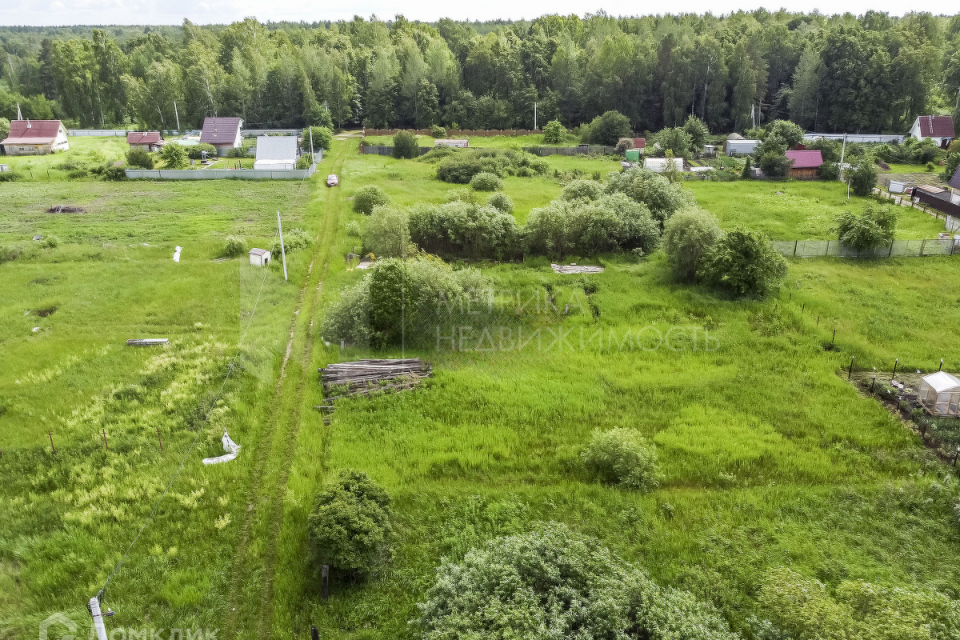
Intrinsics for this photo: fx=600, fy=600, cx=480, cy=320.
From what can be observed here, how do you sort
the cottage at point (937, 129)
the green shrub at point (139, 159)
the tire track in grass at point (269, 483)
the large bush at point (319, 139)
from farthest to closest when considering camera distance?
the large bush at point (319, 139) < the cottage at point (937, 129) < the green shrub at point (139, 159) < the tire track in grass at point (269, 483)

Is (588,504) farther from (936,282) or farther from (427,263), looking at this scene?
(936,282)

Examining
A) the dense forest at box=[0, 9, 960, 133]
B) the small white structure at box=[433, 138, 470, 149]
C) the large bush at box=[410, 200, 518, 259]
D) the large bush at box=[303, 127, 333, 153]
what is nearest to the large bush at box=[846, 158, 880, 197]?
the dense forest at box=[0, 9, 960, 133]

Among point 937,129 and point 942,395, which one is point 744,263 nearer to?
point 942,395

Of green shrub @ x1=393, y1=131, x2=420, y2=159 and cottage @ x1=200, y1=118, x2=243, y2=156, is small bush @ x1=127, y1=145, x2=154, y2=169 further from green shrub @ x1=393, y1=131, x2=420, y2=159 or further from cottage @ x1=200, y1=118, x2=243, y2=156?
green shrub @ x1=393, y1=131, x2=420, y2=159

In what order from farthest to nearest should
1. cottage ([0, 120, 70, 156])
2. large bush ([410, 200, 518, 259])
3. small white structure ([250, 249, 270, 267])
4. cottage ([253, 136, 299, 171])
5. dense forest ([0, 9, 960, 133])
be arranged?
dense forest ([0, 9, 960, 133]) → cottage ([0, 120, 70, 156]) → cottage ([253, 136, 299, 171]) → large bush ([410, 200, 518, 259]) → small white structure ([250, 249, 270, 267])

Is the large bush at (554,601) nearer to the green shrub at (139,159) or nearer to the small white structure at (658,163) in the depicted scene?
the small white structure at (658,163)

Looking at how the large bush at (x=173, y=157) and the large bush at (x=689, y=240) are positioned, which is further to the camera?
the large bush at (x=173, y=157)

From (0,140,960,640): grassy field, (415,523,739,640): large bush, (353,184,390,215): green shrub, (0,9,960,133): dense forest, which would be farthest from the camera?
(0,9,960,133): dense forest

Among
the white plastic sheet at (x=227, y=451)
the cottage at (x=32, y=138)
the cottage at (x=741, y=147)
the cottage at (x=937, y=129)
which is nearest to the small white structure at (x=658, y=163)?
the cottage at (x=741, y=147)
